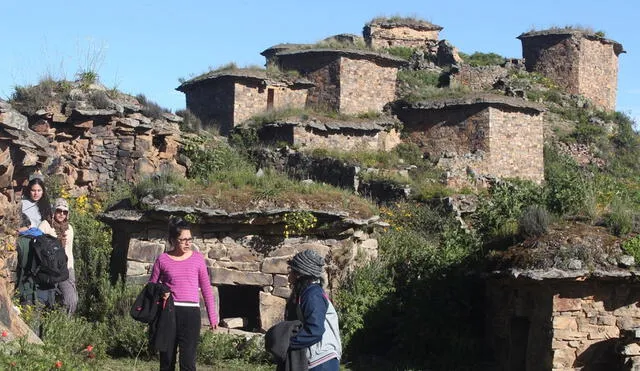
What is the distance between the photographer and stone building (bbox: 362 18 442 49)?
1437 inches

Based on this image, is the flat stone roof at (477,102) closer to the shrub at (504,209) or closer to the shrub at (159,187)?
the shrub at (504,209)

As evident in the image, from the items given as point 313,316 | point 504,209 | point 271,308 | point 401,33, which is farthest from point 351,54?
point 313,316

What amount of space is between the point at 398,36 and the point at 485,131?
8.34 m

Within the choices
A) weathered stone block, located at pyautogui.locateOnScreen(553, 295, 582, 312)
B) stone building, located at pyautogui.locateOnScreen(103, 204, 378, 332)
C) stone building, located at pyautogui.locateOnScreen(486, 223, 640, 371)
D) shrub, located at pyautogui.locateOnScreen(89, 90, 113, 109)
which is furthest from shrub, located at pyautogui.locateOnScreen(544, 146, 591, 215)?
shrub, located at pyautogui.locateOnScreen(89, 90, 113, 109)

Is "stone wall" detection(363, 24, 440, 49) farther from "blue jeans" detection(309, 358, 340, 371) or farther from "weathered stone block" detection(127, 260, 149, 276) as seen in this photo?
"blue jeans" detection(309, 358, 340, 371)

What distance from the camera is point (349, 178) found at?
24.8 meters

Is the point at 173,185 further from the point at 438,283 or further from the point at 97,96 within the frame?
the point at 97,96

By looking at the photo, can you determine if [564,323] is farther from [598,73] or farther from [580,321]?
[598,73]

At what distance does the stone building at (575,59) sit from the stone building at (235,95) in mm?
10761

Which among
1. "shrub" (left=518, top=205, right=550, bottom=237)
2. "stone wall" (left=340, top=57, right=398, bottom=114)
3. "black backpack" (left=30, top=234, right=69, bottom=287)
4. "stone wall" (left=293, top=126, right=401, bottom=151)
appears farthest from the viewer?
"stone wall" (left=340, top=57, right=398, bottom=114)

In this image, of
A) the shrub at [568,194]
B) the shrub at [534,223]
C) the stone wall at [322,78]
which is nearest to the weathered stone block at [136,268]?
the shrub at [534,223]

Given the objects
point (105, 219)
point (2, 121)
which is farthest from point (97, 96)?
point (2, 121)

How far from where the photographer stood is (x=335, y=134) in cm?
2797

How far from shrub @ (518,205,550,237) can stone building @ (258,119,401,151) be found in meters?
14.6
